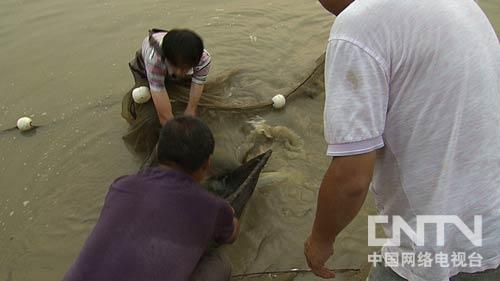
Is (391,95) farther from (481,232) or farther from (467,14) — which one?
(481,232)

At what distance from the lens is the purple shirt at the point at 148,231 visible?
176cm

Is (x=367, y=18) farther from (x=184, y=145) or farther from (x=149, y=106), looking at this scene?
(x=149, y=106)

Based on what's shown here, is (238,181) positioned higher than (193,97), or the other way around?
(193,97)

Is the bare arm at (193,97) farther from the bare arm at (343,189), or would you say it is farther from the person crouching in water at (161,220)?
the bare arm at (343,189)

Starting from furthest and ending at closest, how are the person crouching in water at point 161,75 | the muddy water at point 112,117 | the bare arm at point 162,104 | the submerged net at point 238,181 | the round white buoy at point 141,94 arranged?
1. the round white buoy at point 141,94
2. the bare arm at point 162,104
3. the muddy water at point 112,117
4. the person crouching in water at point 161,75
5. the submerged net at point 238,181

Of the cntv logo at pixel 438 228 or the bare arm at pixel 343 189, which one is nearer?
the bare arm at pixel 343 189

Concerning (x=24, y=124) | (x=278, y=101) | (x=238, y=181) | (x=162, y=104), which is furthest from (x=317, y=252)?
(x=24, y=124)

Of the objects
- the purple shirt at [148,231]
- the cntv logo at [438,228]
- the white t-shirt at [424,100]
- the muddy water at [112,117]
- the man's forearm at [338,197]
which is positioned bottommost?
the muddy water at [112,117]

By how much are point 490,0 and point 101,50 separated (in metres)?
4.58

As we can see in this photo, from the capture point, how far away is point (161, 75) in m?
3.22

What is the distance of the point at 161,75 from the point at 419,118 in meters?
2.23

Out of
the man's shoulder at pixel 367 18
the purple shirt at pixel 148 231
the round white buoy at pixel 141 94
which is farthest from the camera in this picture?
the round white buoy at pixel 141 94

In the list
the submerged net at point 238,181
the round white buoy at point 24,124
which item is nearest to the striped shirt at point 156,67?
the submerged net at point 238,181

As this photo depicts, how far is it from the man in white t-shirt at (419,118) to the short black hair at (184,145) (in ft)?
2.18
